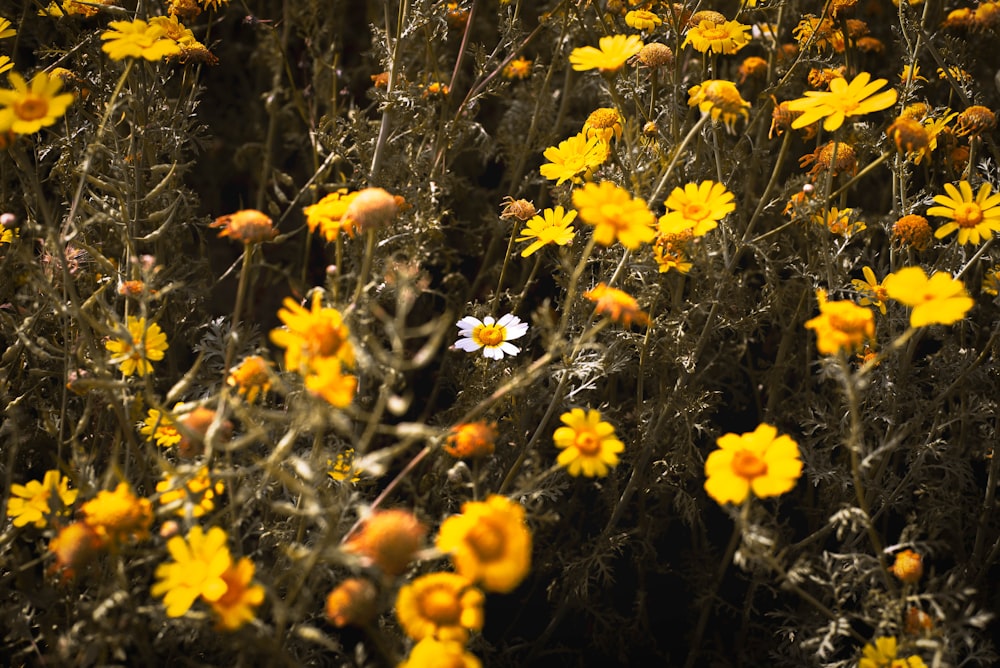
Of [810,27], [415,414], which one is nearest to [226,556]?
[415,414]

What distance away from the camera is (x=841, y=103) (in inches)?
63.8

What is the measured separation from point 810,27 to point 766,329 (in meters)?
0.88

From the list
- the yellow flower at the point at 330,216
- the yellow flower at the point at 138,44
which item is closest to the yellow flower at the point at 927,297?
the yellow flower at the point at 330,216

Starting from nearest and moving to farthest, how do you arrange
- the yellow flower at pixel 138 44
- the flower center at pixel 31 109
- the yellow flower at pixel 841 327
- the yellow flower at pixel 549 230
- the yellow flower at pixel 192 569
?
the yellow flower at pixel 192 569, the yellow flower at pixel 841 327, the flower center at pixel 31 109, the yellow flower at pixel 138 44, the yellow flower at pixel 549 230

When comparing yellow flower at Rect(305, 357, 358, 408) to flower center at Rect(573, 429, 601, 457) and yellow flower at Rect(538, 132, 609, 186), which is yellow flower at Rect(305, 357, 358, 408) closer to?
flower center at Rect(573, 429, 601, 457)

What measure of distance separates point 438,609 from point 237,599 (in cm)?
26

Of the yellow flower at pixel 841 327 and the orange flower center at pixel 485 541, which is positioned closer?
the orange flower center at pixel 485 541

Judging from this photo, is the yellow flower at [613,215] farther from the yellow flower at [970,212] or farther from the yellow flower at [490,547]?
the yellow flower at [970,212]

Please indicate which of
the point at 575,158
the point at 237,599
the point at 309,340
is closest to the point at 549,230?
the point at 575,158

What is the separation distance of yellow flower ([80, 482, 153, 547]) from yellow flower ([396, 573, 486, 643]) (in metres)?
0.37

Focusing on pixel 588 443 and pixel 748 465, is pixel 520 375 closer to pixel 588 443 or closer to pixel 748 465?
pixel 588 443

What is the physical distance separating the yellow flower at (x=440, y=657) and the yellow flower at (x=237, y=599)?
0.21m

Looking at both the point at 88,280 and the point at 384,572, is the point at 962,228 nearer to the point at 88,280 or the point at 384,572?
the point at 384,572

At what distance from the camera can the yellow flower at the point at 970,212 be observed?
1.70 metres
